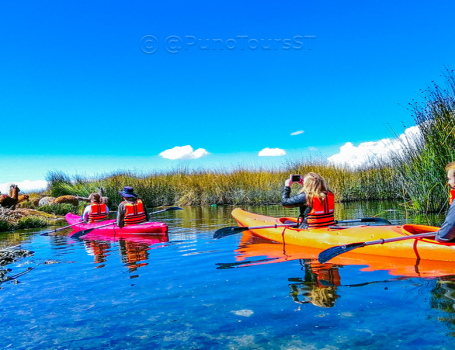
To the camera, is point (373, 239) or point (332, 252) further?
point (373, 239)

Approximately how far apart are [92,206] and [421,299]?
27.9 feet

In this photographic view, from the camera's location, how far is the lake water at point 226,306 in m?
2.87

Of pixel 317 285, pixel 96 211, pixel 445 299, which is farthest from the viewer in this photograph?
pixel 96 211

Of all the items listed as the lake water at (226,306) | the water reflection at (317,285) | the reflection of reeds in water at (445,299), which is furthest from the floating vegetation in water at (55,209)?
the reflection of reeds in water at (445,299)

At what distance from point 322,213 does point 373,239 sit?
3.42ft

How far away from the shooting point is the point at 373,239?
5375mm

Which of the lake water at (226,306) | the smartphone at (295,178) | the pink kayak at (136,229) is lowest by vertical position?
the lake water at (226,306)

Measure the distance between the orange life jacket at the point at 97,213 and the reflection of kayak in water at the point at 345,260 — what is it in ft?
14.8

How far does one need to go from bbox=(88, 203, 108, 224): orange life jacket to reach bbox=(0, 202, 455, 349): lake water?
4336 millimetres

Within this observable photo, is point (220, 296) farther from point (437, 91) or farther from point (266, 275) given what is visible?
point (437, 91)

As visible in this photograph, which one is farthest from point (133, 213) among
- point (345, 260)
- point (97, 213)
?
point (345, 260)

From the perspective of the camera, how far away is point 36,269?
559 centimetres

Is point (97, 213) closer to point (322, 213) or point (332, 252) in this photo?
point (322, 213)

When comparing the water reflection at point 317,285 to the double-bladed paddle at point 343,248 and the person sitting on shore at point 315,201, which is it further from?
the person sitting on shore at point 315,201
